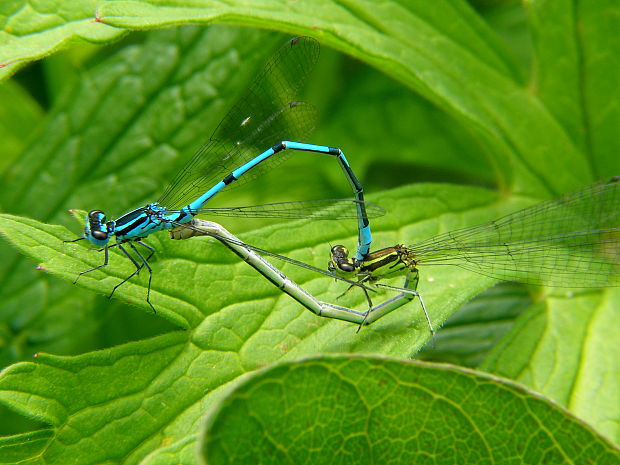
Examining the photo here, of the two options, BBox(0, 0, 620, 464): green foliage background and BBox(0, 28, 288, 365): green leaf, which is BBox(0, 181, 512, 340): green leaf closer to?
BBox(0, 0, 620, 464): green foliage background

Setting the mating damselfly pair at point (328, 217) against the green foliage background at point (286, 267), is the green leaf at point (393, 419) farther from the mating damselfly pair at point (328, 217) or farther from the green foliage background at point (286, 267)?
the mating damselfly pair at point (328, 217)

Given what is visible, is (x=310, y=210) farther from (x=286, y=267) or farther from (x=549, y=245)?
(x=549, y=245)

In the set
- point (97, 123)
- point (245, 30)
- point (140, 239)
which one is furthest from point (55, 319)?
point (245, 30)

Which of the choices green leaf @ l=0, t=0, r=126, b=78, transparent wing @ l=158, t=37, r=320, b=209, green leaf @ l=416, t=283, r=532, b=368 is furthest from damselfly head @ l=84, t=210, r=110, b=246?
green leaf @ l=416, t=283, r=532, b=368

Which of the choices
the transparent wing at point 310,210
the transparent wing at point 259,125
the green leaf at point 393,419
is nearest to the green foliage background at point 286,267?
the green leaf at point 393,419

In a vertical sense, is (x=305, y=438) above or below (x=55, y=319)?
below

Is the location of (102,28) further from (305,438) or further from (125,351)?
(305,438)

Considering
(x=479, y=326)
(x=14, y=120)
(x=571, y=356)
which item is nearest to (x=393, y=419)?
(x=571, y=356)
